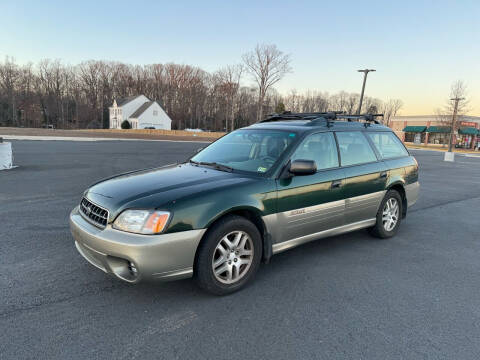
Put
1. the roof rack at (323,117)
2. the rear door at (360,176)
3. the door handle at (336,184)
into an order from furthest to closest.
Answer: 1. the roof rack at (323,117)
2. the rear door at (360,176)
3. the door handle at (336,184)

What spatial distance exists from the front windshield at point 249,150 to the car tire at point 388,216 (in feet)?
6.55

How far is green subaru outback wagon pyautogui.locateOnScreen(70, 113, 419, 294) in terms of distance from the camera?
111 inches

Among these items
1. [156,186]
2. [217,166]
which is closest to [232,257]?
[156,186]

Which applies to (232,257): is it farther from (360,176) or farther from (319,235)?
(360,176)

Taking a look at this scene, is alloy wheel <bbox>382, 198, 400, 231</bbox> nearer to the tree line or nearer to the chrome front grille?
the chrome front grille

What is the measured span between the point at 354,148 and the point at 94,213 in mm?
3408

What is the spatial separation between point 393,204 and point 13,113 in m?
85.6

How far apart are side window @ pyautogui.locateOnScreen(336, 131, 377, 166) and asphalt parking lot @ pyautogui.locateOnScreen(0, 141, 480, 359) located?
126 cm

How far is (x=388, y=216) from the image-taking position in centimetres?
506

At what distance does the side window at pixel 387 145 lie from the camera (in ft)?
16.3

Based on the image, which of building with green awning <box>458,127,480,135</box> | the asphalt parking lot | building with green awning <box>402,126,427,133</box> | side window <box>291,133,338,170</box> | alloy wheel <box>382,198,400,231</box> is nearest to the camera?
the asphalt parking lot

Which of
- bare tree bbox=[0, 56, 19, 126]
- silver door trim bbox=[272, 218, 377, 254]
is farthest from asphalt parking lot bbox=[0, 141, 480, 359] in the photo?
bare tree bbox=[0, 56, 19, 126]

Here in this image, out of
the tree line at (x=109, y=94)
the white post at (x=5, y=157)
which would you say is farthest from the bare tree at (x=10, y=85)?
the white post at (x=5, y=157)

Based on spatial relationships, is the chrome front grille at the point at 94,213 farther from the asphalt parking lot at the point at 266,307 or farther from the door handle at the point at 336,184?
the door handle at the point at 336,184
